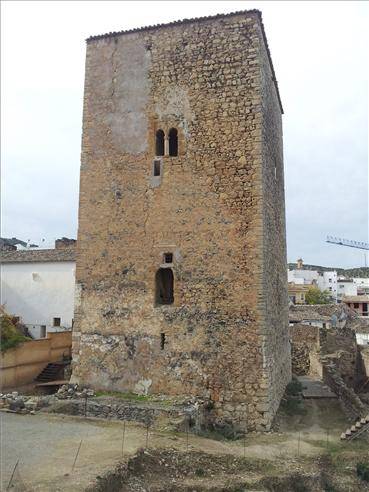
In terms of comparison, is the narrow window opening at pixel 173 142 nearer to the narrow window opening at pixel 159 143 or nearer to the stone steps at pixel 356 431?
the narrow window opening at pixel 159 143

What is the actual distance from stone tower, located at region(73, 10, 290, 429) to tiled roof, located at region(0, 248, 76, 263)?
11.9 metres

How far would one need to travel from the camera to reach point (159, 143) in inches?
523

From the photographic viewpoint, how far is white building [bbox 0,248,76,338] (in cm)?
2456

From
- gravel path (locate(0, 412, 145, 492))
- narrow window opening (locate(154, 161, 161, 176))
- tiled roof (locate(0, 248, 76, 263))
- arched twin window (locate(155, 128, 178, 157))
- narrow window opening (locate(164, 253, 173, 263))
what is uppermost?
arched twin window (locate(155, 128, 178, 157))

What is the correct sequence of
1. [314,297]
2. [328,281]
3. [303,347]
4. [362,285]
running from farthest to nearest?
[362,285] < [328,281] < [314,297] < [303,347]

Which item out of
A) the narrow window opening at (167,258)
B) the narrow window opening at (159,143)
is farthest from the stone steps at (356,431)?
the narrow window opening at (159,143)

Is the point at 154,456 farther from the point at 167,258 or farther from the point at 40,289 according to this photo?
the point at 40,289

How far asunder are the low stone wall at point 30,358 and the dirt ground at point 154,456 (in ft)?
17.6

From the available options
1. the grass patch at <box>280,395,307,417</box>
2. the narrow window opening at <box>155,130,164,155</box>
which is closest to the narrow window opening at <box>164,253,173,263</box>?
the narrow window opening at <box>155,130,164,155</box>

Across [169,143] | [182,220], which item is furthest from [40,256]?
[182,220]

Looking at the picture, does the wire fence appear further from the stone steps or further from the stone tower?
the stone tower

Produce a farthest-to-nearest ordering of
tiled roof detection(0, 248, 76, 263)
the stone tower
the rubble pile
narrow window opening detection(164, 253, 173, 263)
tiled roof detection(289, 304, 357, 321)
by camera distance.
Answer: tiled roof detection(289, 304, 357, 321), tiled roof detection(0, 248, 76, 263), narrow window opening detection(164, 253, 173, 263), the rubble pile, the stone tower

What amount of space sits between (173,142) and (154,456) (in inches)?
315

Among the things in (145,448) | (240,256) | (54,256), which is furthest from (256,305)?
(54,256)
